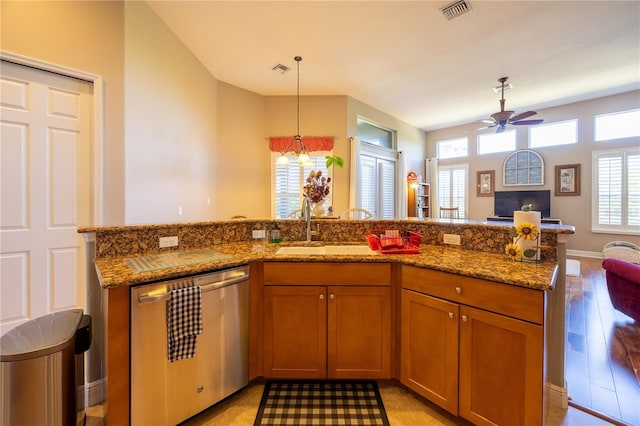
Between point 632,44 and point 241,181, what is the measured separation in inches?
227

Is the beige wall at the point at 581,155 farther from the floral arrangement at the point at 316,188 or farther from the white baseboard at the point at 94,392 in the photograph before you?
the white baseboard at the point at 94,392

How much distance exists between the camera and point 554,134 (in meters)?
6.05

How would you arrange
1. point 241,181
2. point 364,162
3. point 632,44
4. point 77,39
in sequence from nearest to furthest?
point 77,39
point 632,44
point 241,181
point 364,162

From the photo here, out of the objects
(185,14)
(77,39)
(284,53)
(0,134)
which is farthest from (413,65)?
(0,134)

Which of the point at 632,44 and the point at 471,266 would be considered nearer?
the point at 471,266

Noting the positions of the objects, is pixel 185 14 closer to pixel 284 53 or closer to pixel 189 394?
pixel 284 53

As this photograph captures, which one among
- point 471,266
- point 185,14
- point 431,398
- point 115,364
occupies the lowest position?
point 431,398

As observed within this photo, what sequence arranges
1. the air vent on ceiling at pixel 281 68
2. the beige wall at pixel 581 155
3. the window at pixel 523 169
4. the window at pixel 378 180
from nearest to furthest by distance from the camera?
the air vent on ceiling at pixel 281 68 < the beige wall at pixel 581 155 < the window at pixel 378 180 < the window at pixel 523 169

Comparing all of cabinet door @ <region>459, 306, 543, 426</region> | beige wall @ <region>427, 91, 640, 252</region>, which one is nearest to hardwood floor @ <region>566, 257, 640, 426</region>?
cabinet door @ <region>459, 306, 543, 426</region>

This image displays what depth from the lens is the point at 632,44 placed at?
11.1ft

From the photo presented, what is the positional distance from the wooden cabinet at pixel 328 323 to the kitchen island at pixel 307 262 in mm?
37

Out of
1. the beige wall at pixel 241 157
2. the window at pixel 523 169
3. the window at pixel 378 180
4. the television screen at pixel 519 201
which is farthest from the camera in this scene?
the window at pixel 523 169

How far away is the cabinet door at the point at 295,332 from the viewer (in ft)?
5.61

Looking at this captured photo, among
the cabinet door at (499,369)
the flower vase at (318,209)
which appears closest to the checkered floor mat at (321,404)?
the cabinet door at (499,369)
